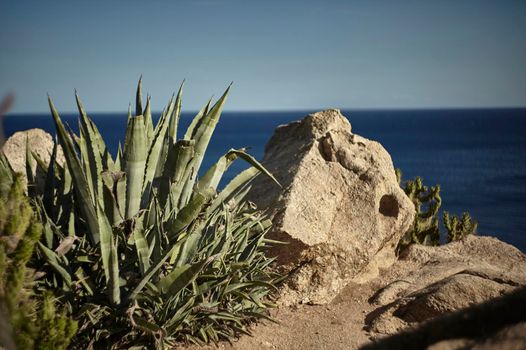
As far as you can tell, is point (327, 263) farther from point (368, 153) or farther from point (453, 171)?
point (453, 171)

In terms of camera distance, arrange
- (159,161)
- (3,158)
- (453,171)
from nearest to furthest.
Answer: (3,158)
(159,161)
(453,171)

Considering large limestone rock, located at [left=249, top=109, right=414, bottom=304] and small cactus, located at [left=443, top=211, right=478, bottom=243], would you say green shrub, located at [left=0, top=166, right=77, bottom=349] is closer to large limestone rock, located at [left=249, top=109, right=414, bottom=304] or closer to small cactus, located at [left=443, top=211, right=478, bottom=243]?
large limestone rock, located at [left=249, top=109, right=414, bottom=304]

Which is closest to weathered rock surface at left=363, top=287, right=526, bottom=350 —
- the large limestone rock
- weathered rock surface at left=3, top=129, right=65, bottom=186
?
the large limestone rock

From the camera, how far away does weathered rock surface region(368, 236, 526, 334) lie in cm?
504

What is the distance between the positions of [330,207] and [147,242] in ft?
8.22

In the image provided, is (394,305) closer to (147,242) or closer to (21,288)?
(147,242)

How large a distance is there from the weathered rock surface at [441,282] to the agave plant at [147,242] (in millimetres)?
1562

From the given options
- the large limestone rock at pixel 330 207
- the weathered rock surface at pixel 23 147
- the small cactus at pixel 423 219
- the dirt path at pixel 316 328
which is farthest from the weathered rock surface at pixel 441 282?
the weathered rock surface at pixel 23 147

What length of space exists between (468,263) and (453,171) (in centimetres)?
4722

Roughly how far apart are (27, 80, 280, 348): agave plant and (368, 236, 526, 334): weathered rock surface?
1.56 m

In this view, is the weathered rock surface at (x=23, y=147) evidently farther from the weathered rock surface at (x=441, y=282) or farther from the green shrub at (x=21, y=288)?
the weathered rock surface at (x=441, y=282)

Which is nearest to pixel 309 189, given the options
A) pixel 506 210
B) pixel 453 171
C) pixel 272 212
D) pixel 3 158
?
pixel 272 212

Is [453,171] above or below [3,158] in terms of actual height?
below

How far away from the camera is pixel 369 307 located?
5613 millimetres
